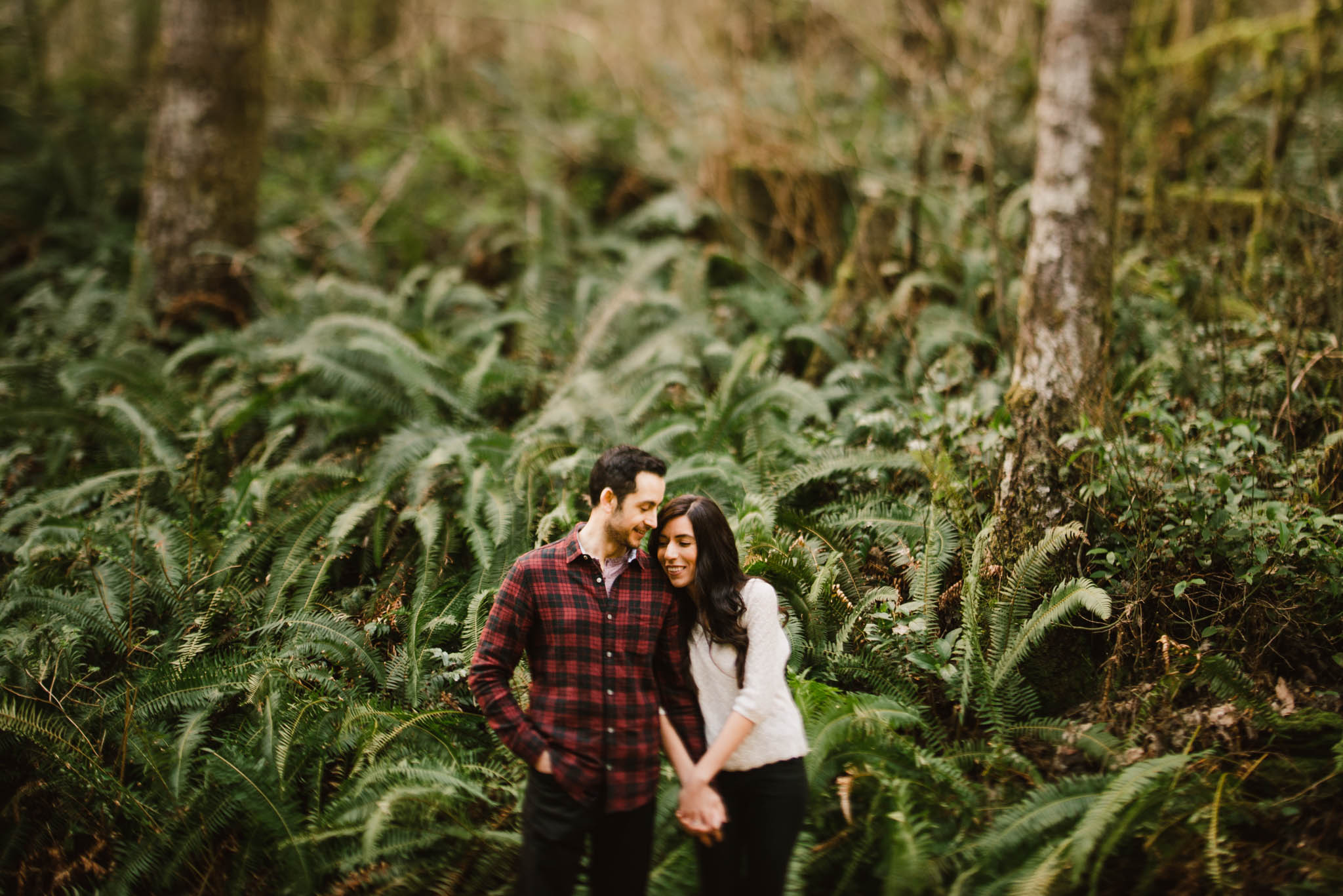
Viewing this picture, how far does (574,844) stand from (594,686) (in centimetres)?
41

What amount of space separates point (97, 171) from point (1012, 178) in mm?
8557

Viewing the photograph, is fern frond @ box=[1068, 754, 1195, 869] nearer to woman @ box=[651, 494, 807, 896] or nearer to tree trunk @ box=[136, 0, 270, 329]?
woman @ box=[651, 494, 807, 896]

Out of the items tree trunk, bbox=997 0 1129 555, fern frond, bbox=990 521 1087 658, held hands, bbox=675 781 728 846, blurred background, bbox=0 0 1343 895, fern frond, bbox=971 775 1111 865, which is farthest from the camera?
tree trunk, bbox=997 0 1129 555

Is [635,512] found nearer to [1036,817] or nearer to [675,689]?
[675,689]

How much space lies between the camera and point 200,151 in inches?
244

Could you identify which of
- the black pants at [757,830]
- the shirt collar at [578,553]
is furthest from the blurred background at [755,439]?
the shirt collar at [578,553]

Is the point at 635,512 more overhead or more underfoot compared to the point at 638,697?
more overhead

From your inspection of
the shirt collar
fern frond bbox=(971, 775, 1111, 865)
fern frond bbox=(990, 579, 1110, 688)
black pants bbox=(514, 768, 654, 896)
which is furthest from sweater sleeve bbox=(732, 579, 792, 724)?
fern frond bbox=(990, 579, 1110, 688)

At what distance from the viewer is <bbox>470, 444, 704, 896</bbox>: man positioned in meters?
2.07

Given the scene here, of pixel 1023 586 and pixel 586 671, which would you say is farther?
pixel 1023 586

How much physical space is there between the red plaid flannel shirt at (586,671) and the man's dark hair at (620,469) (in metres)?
0.18

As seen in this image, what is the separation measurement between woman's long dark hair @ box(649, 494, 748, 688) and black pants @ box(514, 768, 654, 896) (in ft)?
1.40

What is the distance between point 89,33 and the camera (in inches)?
392

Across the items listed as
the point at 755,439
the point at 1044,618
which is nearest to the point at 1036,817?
the point at 1044,618
